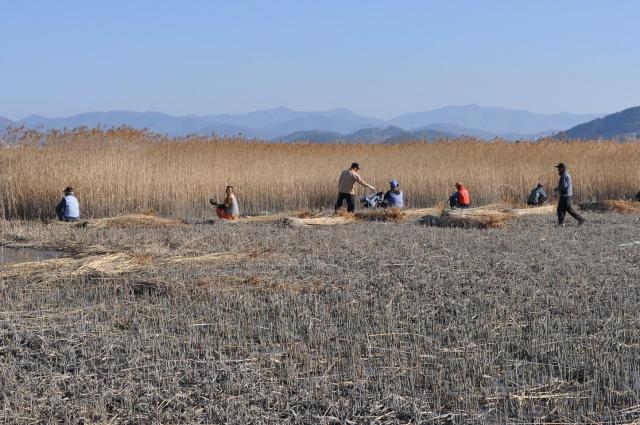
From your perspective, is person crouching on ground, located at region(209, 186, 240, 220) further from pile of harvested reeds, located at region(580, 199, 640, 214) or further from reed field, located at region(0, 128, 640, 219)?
pile of harvested reeds, located at region(580, 199, 640, 214)

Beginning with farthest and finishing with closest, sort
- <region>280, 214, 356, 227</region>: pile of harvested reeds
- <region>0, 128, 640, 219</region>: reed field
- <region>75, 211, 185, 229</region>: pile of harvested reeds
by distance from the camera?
<region>0, 128, 640, 219</region>: reed field → <region>75, 211, 185, 229</region>: pile of harvested reeds → <region>280, 214, 356, 227</region>: pile of harvested reeds

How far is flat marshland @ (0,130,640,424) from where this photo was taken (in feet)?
18.2

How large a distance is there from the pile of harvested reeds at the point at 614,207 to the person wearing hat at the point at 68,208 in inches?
417

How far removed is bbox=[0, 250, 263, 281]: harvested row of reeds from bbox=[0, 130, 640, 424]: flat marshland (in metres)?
0.04

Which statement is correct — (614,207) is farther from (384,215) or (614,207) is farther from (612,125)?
(612,125)

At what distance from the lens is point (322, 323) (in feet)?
25.0

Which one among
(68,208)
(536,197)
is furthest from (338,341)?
(536,197)

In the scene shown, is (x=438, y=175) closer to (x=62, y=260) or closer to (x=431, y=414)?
(x=62, y=260)

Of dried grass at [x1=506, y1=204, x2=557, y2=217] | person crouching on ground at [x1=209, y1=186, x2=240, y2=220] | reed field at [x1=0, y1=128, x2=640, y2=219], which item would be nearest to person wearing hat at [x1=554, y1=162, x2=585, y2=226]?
dried grass at [x1=506, y1=204, x2=557, y2=217]

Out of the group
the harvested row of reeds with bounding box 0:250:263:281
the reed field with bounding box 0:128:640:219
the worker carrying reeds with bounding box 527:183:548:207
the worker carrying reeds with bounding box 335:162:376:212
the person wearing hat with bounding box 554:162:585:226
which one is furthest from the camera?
the worker carrying reeds with bounding box 527:183:548:207

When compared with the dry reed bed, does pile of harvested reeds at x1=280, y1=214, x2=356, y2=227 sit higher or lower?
higher

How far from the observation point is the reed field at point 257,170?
17.9 m

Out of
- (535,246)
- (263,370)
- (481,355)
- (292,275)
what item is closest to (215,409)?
(263,370)

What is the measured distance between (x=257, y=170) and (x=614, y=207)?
8061 mm
